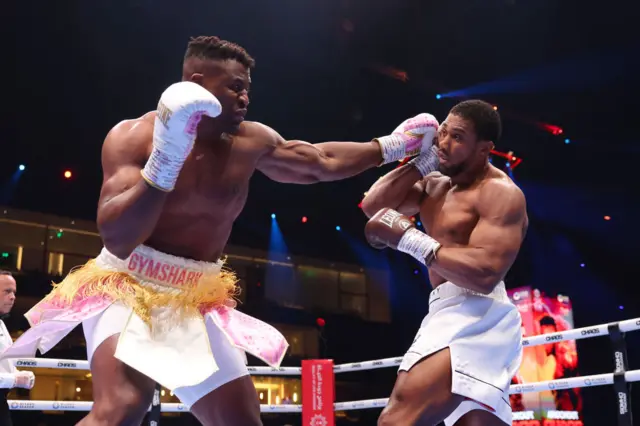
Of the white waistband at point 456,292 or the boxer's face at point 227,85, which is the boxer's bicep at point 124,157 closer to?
the boxer's face at point 227,85

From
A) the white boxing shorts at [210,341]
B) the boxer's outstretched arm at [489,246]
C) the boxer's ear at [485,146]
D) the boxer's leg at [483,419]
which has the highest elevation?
the boxer's ear at [485,146]

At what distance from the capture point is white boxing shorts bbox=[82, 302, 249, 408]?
183cm

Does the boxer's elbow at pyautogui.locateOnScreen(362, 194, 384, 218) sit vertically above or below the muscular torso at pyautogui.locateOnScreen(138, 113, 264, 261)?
above

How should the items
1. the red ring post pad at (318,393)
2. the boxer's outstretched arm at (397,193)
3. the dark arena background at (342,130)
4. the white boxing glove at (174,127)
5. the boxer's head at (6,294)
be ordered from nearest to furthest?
the white boxing glove at (174,127) → the boxer's outstretched arm at (397,193) → the red ring post pad at (318,393) → the boxer's head at (6,294) → the dark arena background at (342,130)

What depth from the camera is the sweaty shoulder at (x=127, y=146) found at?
181 centimetres

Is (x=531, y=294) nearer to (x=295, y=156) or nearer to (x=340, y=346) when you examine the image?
(x=340, y=346)

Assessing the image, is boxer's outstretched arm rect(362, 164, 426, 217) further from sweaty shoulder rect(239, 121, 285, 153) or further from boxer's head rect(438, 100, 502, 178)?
sweaty shoulder rect(239, 121, 285, 153)

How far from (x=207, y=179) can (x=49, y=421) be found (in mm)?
9337

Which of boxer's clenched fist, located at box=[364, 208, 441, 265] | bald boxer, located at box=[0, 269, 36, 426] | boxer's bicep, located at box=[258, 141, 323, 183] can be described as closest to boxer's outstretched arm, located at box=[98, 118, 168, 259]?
boxer's bicep, located at box=[258, 141, 323, 183]

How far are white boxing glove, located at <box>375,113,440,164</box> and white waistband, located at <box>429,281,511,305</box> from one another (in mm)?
507

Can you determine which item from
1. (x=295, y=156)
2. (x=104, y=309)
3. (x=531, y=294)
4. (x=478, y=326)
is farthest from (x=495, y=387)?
(x=531, y=294)

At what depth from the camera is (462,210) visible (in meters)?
2.28

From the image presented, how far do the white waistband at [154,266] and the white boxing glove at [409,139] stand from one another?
34.8 inches

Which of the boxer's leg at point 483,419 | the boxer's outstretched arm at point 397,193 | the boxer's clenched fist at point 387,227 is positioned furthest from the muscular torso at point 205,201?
the boxer's leg at point 483,419
